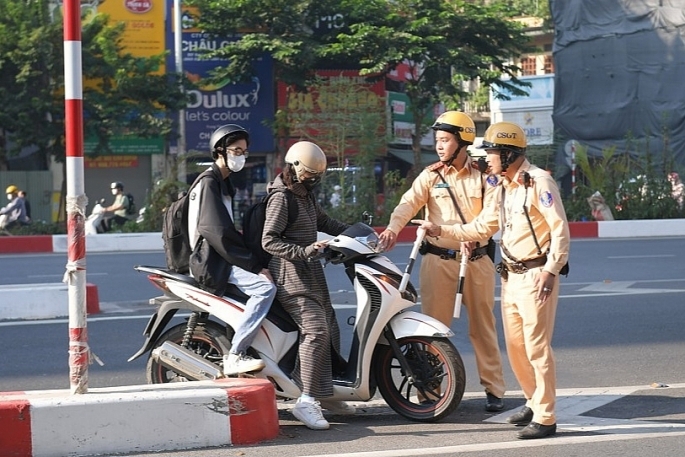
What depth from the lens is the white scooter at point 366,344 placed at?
19.4 ft

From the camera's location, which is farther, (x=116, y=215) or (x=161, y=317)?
(x=116, y=215)

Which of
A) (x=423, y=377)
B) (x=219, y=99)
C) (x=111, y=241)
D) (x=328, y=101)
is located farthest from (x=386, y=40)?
(x=423, y=377)

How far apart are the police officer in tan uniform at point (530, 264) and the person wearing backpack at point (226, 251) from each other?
1.23 metres

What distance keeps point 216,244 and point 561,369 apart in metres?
3.12

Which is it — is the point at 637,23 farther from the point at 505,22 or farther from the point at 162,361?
the point at 162,361

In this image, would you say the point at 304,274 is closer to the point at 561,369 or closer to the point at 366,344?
the point at 366,344

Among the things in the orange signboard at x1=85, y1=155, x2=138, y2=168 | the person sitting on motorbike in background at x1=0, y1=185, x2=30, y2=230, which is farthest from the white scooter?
the orange signboard at x1=85, y1=155, x2=138, y2=168

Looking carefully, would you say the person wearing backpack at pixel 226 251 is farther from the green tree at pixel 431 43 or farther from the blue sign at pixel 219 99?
the blue sign at pixel 219 99

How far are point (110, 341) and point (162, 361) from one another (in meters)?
3.31

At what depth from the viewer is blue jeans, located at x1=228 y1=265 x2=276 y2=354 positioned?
19.1 feet

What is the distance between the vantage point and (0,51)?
28.4 meters

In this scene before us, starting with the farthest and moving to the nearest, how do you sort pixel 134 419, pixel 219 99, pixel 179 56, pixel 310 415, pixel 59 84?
1. pixel 219 99
2. pixel 179 56
3. pixel 59 84
4. pixel 310 415
5. pixel 134 419

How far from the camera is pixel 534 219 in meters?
5.64

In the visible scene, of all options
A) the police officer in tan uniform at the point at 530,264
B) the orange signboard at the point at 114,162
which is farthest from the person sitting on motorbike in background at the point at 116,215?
the police officer in tan uniform at the point at 530,264
